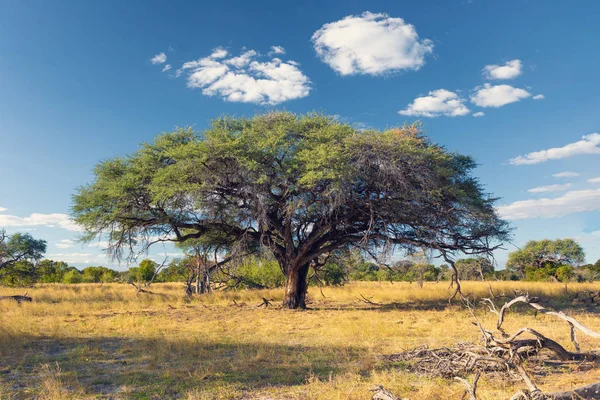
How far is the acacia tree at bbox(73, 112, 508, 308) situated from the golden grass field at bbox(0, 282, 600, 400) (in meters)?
3.49

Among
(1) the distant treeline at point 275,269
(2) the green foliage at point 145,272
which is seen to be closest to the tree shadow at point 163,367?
(1) the distant treeline at point 275,269

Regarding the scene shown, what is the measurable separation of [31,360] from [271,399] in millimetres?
5943

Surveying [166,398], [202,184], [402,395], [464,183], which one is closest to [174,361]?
[166,398]

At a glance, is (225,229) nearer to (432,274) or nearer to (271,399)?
(271,399)

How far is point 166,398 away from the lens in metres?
5.70

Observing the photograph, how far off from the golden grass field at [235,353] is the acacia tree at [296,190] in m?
3.49

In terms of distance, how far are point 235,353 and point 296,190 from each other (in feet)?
25.4

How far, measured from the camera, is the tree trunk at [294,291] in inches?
731

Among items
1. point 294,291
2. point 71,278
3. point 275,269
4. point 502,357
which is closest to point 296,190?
point 294,291

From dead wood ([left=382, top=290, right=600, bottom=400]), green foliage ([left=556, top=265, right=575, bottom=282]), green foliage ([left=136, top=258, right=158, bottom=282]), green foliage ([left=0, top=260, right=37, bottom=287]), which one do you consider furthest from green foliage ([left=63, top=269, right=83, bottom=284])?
green foliage ([left=556, top=265, right=575, bottom=282])

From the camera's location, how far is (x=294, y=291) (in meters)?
18.7

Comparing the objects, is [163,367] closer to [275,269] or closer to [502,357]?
[502,357]

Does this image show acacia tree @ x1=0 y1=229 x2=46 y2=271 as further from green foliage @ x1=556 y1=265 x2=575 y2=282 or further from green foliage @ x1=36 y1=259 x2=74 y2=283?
green foliage @ x1=556 y1=265 x2=575 y2=282

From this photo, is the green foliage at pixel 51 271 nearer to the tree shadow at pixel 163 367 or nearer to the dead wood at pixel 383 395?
the tree shadow at pixel 163 367
